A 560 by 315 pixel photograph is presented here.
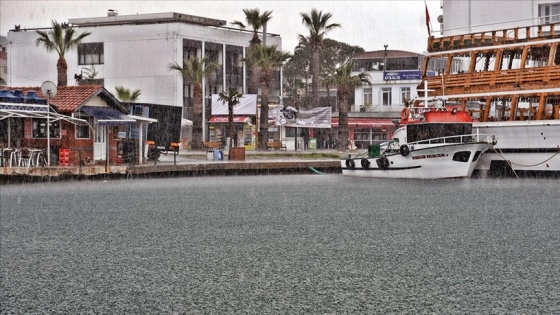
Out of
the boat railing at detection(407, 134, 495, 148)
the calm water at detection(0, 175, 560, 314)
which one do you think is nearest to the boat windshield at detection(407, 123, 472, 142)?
the boat railing at detection(407, 134, 495, 148)

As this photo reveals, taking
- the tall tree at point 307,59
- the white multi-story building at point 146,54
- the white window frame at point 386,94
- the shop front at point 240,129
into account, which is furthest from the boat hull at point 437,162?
the tall tree at point 307,59

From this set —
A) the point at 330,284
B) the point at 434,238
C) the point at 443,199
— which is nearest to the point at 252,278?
the point at 330,284

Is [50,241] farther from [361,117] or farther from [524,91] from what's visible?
[361,117]

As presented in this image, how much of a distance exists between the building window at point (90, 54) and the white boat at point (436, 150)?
39843mm

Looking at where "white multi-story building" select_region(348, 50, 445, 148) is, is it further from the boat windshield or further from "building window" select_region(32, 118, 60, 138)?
"building window" select_region(32, 118, 60, 138)

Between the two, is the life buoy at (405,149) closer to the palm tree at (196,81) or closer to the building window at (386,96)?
the palm tree at (196,81)

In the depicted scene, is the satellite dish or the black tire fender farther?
the black tire fender

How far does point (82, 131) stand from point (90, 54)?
37988 millimetres

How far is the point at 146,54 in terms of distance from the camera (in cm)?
6844

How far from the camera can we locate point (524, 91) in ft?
117

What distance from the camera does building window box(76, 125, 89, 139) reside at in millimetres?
34844

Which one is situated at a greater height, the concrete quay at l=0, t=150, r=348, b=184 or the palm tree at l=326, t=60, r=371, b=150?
the palm tree at l=326, t=60, r=371, b=150

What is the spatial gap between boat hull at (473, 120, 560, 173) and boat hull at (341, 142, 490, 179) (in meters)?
0.85

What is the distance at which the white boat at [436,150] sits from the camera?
35094 millimetres
